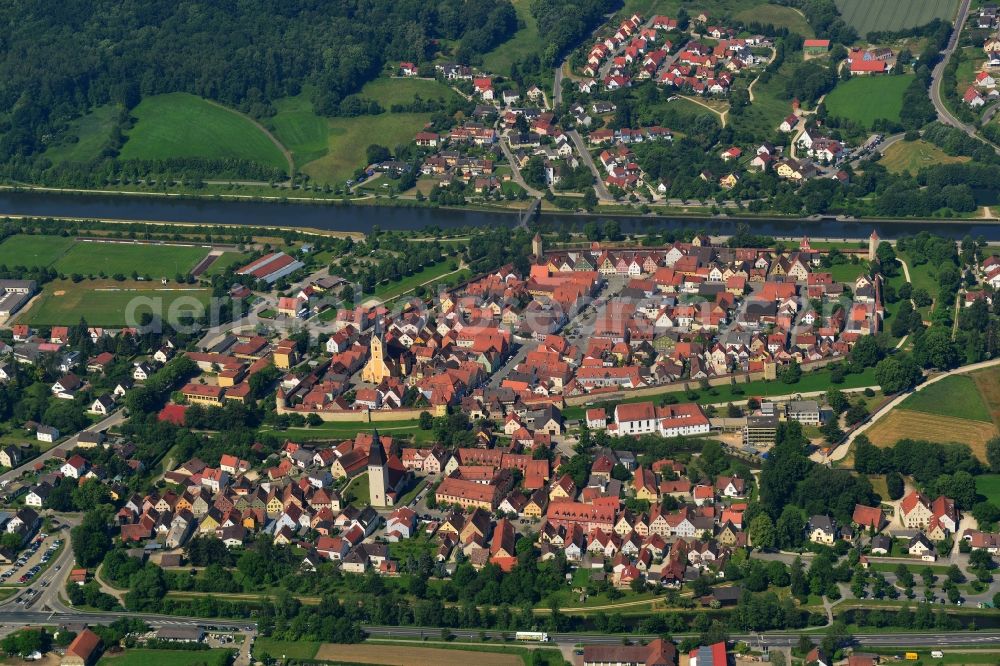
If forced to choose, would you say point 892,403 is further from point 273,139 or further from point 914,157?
point 273,139

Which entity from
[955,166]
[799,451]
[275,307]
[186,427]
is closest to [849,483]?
[799,451]

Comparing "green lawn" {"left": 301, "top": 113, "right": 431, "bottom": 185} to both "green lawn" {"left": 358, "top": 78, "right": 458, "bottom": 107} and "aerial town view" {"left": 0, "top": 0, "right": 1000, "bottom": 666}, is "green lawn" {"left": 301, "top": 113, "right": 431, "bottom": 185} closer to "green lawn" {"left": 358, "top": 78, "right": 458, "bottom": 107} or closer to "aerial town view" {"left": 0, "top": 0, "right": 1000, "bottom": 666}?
"aerial town view" {"left": 0, "top": 0, "right": 1000, "bottom": 666}

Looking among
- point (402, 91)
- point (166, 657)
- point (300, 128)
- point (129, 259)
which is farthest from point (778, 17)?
point (166, 657)

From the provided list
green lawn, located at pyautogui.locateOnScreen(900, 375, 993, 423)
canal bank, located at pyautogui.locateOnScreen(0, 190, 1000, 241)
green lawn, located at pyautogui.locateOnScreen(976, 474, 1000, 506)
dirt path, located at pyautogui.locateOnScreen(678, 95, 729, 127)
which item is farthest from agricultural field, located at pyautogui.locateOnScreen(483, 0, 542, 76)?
green lawn, located at pyautogui.locateOnScreen(976, 474, 1000, 506)

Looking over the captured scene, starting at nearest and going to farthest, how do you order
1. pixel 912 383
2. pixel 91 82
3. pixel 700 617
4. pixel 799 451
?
1. pixel 700 617
2. pixel 799 451
3. pixel 912 383
4. pixel 91 82

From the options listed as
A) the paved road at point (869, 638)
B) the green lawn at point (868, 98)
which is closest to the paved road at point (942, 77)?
the green lawn at point (868, 98)

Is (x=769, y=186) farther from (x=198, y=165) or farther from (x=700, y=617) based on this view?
(x=700, y=617)
